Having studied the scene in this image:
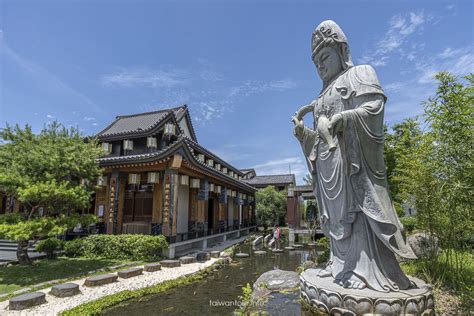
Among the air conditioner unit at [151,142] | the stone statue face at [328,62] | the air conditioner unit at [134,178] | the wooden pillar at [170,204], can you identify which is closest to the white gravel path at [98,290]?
the wooden pillar at [170,204]

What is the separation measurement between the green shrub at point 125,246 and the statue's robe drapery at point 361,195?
30.2 ft

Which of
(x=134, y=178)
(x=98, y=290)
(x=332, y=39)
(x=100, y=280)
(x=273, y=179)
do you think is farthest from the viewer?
(x=273, y=179)

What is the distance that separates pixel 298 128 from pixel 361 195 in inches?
58.2

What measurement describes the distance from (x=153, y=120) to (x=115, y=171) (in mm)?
6132

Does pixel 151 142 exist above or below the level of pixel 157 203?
above

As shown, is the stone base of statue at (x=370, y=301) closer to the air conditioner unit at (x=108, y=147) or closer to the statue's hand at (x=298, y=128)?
the statue's hand at (x=298, y=128)

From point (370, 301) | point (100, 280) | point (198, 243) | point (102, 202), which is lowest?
point (198, 243)

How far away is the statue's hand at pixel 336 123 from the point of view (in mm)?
3639

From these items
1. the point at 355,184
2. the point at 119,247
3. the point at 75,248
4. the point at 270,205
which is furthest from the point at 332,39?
the point at 270,205

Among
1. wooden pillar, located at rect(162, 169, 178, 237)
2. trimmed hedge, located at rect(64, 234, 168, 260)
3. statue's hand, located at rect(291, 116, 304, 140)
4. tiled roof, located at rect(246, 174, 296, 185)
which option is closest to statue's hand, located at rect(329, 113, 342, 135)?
statue's hand, located at rect(291, 116, 304, 140)

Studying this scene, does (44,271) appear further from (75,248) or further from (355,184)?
(355,184)

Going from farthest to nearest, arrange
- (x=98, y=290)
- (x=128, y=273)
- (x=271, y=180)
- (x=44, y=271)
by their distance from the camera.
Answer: (x=271, y=180) → (x=44, y=271) → (x=128, y=273) → (x=98, y=290)

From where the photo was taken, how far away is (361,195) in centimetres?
371

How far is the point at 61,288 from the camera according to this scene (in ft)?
21.5
